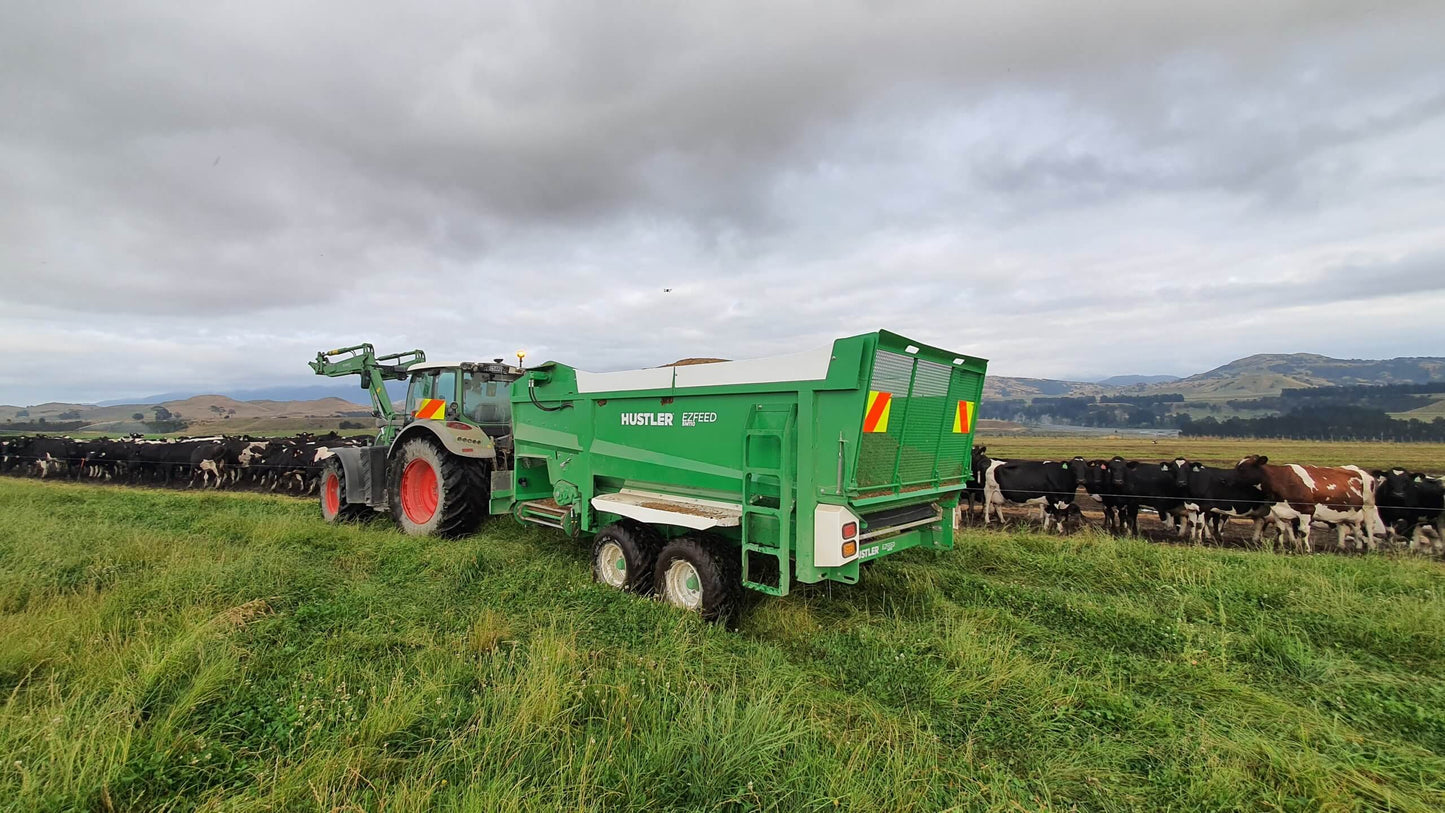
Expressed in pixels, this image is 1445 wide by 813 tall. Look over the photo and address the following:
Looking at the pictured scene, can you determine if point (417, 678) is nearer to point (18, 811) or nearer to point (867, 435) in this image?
point (18, 811)

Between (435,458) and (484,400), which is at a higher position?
(484,400)

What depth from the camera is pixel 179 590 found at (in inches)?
179

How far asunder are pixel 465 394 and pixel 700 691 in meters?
6.57

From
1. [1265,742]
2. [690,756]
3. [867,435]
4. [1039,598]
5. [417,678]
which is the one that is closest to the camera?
[690,756]

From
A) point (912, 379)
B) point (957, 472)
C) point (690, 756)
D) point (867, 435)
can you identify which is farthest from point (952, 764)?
point (957, 472)

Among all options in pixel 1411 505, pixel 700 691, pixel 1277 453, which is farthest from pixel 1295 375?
pixel 700 691

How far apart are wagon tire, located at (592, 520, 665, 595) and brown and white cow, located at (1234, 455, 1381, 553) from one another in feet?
30.9

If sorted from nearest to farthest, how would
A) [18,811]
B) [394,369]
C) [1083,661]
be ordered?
[18,811]
[1083,661]
[394,369]

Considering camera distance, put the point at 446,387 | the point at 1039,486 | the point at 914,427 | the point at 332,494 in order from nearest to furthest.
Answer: the point at 914,427 → the point at 446,387 → the point at 332,494 → the point at 1039,486

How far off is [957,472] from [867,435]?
6.10ft

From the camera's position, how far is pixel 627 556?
5266 millimetres

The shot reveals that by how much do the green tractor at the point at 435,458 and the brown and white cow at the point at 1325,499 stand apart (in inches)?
443

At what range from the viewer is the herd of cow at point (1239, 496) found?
8.62 meters

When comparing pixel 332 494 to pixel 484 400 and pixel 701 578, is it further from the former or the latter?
pixel 701 578
